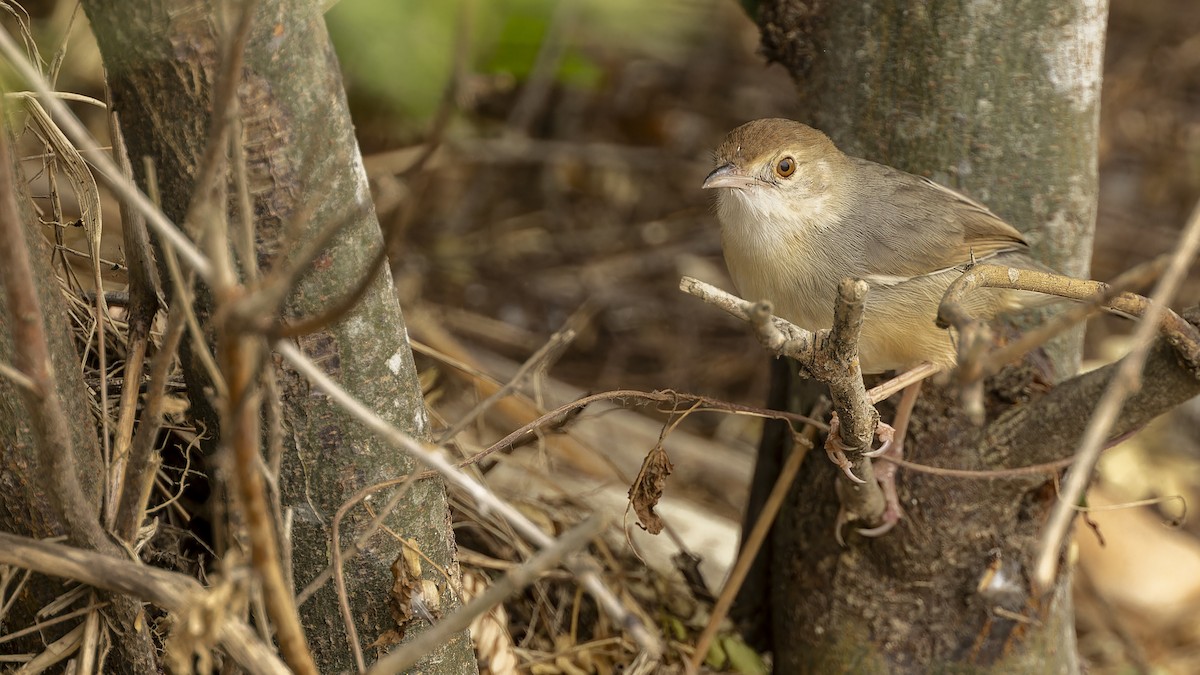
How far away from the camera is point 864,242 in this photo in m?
3.14

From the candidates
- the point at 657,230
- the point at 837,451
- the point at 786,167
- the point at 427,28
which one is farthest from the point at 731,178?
the point at 657,230

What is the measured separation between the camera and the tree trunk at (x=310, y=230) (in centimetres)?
204

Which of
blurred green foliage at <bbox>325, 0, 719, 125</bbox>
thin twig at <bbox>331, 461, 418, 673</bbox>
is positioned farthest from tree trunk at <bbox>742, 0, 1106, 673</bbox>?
thin twig at <bbox>331, 461, 418, 673</bbox>

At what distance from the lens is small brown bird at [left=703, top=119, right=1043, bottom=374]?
306 cm

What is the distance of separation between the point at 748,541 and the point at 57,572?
2.07 metres

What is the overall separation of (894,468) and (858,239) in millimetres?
670

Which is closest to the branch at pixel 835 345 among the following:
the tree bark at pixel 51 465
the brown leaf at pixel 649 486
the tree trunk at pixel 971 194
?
the brown leaf at pixel 649 486

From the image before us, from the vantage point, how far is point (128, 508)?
2191mm

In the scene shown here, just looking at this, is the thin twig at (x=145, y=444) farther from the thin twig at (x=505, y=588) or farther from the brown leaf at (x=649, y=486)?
the brown leaf at (x=649, y=486)

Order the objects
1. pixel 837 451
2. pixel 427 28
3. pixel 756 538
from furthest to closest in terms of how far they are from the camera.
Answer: pixel 756 538 → pixel 837 451 → pixel 427 28

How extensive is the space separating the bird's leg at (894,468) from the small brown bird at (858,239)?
0.10m

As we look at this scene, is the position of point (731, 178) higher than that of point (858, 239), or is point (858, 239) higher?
point (731, 178)

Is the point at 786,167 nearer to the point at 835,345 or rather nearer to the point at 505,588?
the point at 835,345

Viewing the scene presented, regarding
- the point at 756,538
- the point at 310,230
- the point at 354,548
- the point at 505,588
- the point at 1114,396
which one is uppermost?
the point at 1114,396
